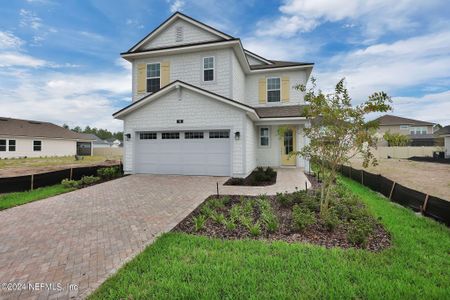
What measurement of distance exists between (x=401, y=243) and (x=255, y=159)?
444 inches

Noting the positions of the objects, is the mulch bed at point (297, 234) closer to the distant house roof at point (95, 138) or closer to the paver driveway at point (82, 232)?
the paver driveway at point (82, 232)

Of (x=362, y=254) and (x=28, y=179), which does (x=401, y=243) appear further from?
(x=28, y=179)

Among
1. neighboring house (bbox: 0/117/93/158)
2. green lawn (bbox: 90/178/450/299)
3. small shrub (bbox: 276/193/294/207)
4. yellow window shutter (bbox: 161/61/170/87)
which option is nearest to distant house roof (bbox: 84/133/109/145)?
neighboring house (bbox: 0/117/93/158)

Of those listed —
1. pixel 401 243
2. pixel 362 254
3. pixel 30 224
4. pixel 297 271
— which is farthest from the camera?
pixel 30 224

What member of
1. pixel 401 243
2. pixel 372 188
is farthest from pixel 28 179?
pixel 372 188

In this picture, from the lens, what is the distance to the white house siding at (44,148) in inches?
1154

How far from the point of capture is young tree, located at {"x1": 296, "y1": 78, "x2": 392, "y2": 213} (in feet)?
17.4

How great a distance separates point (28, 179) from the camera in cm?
959

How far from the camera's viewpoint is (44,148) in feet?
106

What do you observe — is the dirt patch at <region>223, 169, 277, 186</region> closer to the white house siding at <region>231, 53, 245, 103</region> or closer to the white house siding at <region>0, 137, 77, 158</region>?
the white house siding at <region>231, 53, 245, 103</region>

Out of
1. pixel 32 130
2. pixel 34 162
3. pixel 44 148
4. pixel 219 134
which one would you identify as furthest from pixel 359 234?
pixel 32 130

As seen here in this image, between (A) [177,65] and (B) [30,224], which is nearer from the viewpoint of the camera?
(B) [30,224]

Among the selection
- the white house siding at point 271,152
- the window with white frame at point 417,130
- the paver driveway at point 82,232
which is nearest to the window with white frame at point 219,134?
the paver driveway at point 82,232

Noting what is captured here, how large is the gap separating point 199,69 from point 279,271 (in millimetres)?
12815
